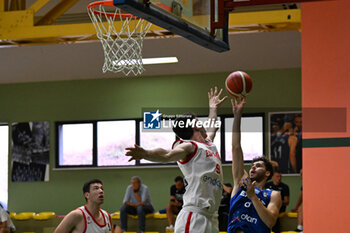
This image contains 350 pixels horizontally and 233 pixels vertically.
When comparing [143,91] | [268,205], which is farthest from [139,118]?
[268,205]

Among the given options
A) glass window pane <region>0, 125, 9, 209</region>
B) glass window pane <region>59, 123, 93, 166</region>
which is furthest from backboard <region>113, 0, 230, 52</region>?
glass window pane <region>0, 125, 9, 209</region>

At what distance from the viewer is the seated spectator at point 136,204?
11.7 meters

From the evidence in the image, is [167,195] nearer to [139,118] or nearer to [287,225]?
[139,118]

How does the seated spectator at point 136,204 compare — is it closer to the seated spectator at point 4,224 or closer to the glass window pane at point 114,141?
the glass window pane at point 114,141

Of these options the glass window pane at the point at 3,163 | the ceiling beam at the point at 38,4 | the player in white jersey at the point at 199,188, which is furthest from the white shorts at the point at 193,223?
the glass window pane at the point at 3,163

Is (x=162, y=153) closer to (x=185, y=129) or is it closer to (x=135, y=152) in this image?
(x=135, y=152)

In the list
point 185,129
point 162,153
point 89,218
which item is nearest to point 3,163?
point 89,218

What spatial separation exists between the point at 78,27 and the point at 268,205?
15.7ft

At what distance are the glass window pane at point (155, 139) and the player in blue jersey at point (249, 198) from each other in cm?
776

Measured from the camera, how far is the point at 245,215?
17.5ft

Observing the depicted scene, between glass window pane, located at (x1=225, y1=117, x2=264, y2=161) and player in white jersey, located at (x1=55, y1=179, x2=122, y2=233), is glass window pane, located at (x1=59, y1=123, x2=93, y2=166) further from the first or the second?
player in white jersey, located at (x1=55, y1=179, x2=122, y2=233)

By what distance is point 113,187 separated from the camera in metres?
13.7

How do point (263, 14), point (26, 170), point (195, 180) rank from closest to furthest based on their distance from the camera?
point (195, 180)
point (263, 14)
point (26, 170)

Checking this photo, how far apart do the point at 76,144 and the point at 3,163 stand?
6.33 ft
